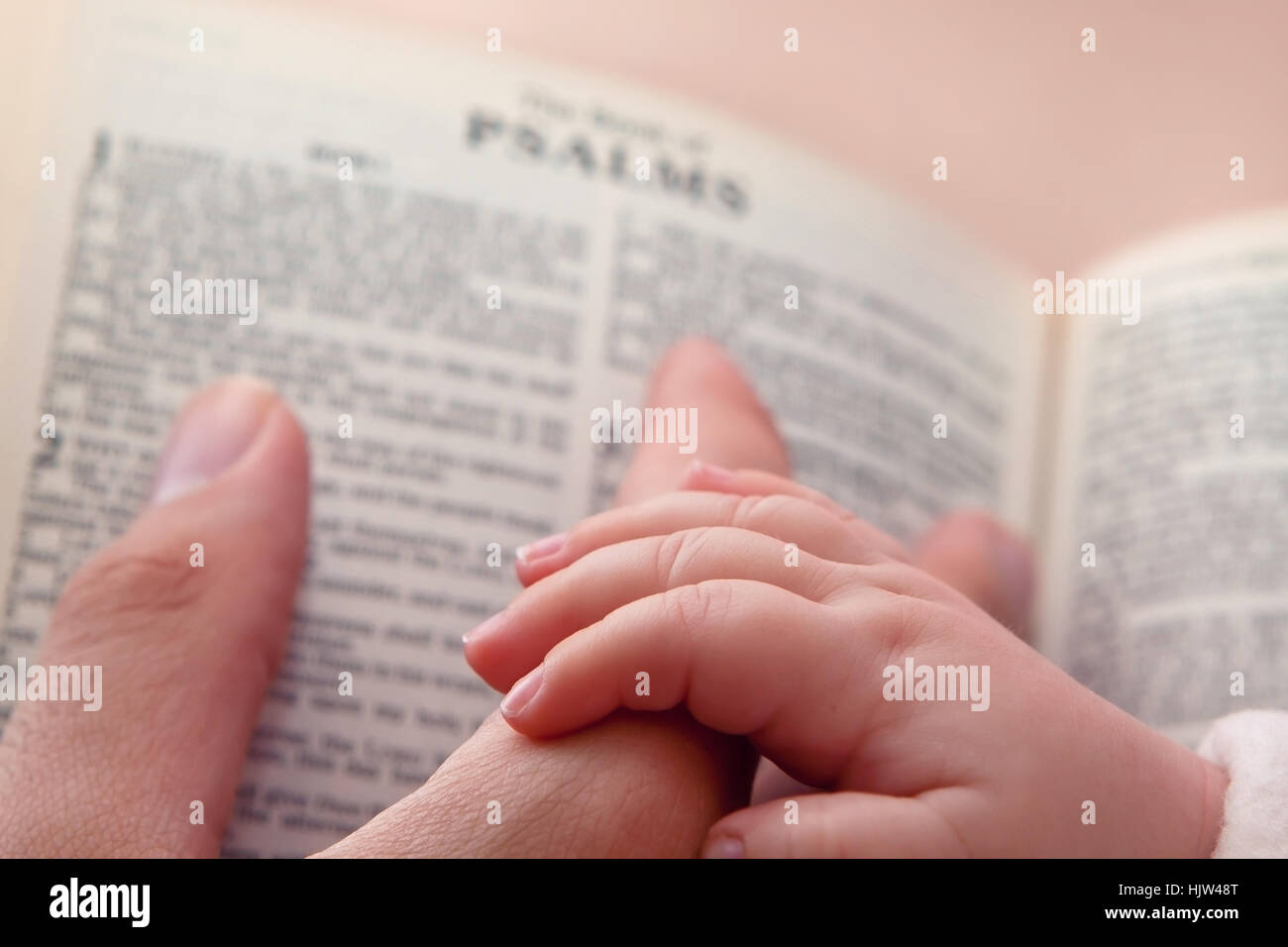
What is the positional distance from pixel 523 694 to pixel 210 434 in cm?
41

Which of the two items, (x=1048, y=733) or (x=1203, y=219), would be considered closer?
(x=1048, y=733)

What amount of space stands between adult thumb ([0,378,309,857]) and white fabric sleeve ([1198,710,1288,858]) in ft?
1.73

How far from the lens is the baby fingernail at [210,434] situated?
721 millimetres

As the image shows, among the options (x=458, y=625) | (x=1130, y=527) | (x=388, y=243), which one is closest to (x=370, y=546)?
(x=458, y=625)

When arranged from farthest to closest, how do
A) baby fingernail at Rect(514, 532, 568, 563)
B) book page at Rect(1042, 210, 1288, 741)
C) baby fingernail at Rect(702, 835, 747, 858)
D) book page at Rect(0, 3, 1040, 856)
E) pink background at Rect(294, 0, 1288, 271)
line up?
pink background at Rect(294, 0, 1288, 271) < book page at Rect(1042, 210, 1288, 741) < book page at Rect(0, 3, 1040, 856) < baby fingernail at Rect(514, 532, 568, 563) < baby fingernail at Rect(702, 835, 747, 858)

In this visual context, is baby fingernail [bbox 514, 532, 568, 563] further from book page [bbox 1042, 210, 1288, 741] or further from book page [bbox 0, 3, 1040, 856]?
book page [bbox 1042, 210, 1288, 741]

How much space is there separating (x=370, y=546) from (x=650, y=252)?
32cm

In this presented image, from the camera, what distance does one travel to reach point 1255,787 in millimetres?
456

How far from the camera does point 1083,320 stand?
3.15 feet

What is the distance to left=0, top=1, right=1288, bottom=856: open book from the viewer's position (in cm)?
72

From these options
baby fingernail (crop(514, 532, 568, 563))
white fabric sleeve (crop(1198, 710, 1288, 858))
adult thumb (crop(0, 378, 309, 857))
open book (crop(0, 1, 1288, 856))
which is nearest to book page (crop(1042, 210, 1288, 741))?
Result: open book (crop(0, 1, 1288, 856))

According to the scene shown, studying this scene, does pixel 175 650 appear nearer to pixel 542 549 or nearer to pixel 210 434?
pixel 210 434

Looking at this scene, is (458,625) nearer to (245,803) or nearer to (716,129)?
(245,803)

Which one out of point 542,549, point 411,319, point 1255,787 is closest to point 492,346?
point 411,319
